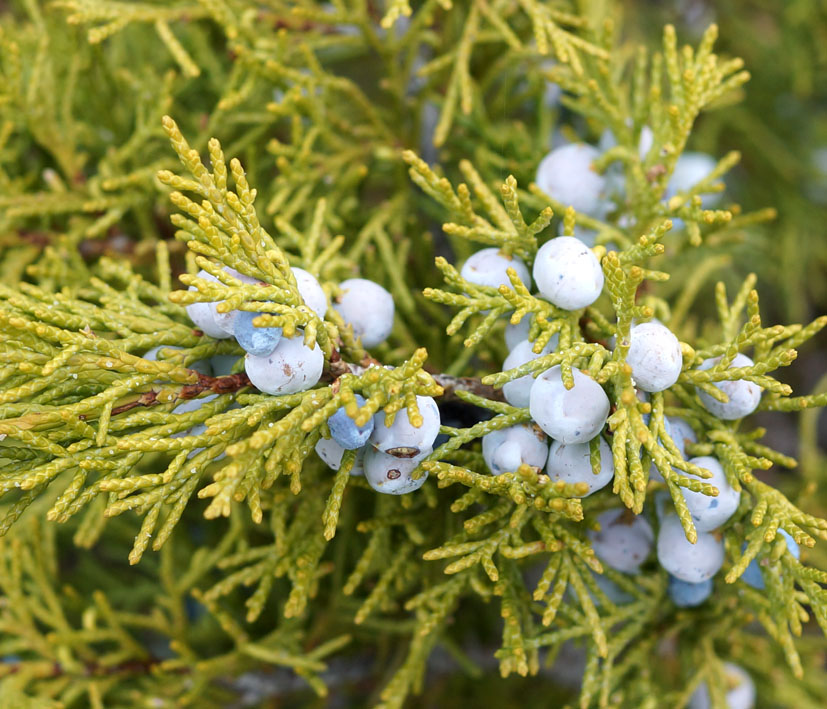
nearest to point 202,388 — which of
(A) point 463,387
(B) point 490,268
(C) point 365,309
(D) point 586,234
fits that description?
(C) point 365,309

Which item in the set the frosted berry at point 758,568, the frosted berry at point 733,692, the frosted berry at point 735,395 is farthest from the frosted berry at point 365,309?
the frosted berry at point 733,692

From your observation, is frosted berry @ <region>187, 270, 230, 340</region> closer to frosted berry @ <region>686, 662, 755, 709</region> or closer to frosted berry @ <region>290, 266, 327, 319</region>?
frosted berry @ <region>290, 266, 327, 319</region>

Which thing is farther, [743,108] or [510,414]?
[743,108]

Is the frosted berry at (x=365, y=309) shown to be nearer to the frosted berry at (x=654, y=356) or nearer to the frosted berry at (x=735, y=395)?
the frosted berry at (x=654, y=356)

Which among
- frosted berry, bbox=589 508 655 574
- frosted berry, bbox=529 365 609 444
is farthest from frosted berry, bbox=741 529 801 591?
frosted berry, bbox=529 365 609 444

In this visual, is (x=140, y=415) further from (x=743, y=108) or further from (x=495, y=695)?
(x=743, y=108)

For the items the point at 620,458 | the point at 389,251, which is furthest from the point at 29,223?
the point at 620,458
